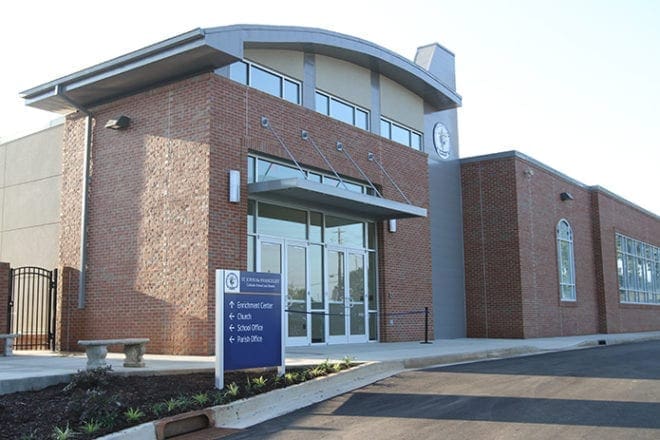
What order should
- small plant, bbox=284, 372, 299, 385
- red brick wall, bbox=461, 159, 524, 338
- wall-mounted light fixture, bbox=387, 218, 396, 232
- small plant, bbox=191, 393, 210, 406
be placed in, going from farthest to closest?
red brick wall, bbox=461, 159, 524, 338
wall-mounted light fixture, bbox=387, 218, 396, 232
small plant, bbox=284, 372, 299, 385
small plant, bbox=191, 393, 210, 406

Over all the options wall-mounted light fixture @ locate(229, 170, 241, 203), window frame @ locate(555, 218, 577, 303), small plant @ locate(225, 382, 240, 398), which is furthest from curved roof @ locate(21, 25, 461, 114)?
window frame @ locate(555, 218, 577, 303)

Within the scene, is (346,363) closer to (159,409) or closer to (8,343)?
(159,409)

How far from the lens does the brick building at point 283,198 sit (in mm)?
14414

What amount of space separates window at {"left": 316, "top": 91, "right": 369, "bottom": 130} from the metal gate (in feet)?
25.9

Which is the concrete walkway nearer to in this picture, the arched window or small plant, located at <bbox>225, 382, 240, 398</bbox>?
small plant, located at <bbox>225, 382, 240, 398</bbox>

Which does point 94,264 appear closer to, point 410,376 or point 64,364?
point 64,364

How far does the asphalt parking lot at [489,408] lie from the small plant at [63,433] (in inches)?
65.8

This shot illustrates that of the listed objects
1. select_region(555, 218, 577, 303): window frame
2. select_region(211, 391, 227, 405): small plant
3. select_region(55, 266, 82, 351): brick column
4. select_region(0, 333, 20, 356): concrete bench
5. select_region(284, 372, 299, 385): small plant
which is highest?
select_region(555, 218, 577, 303): window frame

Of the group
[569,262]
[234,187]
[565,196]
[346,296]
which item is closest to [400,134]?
[346,296]

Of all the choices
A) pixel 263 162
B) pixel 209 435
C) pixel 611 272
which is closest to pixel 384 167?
pixel 263 162

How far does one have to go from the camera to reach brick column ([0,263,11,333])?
14.9 metres

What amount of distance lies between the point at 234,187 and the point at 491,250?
12.2m

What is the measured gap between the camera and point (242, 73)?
16.0m

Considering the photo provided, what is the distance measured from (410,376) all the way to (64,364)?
5.94 meters
